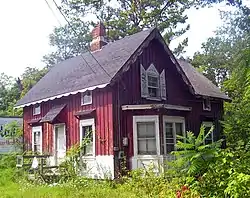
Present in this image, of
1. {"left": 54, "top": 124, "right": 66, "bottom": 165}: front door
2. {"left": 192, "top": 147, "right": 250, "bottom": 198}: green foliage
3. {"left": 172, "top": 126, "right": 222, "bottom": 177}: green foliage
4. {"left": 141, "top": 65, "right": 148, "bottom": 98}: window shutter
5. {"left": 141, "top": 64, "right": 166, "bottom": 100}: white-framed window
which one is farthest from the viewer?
{"left": 54, "top": 124, "right": 66, "bottom": 165}: front door

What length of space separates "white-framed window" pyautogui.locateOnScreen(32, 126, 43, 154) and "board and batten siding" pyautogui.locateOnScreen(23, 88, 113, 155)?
398mm

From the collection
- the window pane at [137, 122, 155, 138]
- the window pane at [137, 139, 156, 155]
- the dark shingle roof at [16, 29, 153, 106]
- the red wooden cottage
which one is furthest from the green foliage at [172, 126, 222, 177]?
the window pane at [137, 122, 155, 138]

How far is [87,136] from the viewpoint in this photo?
15.6 m

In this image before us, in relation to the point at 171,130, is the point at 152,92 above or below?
above

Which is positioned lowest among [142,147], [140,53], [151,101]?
[142,147]

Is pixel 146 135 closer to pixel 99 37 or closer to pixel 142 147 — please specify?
pixel 142 147

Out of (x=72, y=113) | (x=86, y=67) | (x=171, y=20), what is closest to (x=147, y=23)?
(x=171, y=20)

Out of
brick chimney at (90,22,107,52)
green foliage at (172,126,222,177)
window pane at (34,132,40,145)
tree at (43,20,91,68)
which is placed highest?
tree at (43,20,91,68)

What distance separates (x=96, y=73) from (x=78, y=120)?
7.45 feet

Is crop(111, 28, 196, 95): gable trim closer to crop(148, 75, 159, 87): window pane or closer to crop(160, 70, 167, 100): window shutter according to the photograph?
crop(160, 70, 167, 100): window shutter

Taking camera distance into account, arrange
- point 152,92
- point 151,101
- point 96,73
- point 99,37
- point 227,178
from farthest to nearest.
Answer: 1. point 99,37
2. point 152,92
3. point 151,101
4. point 96,73
5. point 227,178

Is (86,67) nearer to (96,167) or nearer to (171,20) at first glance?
(96,167)

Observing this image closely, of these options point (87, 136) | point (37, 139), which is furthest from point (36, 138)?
point (87, 136)

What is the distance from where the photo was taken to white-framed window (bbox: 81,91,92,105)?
51.1 feet
